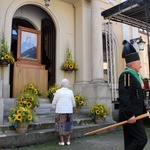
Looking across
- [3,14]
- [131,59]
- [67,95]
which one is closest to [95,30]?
[3,14]

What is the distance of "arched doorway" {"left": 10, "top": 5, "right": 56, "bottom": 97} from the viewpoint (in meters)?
9.18

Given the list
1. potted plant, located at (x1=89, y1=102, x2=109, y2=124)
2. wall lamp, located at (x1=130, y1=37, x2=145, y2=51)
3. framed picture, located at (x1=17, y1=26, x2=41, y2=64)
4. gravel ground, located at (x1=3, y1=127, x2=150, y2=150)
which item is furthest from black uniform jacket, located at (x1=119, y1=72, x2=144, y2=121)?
wall lamp, located at (x1=130, y1=37, x2=145, y2=51)

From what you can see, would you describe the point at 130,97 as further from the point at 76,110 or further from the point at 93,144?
the point at 76,110

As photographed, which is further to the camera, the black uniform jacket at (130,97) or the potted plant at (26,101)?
the potted plant at (26,101)

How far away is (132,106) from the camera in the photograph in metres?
3.38

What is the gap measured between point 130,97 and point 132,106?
130mm

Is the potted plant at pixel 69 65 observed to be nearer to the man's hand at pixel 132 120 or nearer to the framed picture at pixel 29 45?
the framed picture at pixel 29 45

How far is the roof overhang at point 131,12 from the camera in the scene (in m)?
8.16

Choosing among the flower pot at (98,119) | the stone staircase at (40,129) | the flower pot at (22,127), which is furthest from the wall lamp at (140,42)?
the flower pot at (22,127)

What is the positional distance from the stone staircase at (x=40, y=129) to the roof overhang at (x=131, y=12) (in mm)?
3872

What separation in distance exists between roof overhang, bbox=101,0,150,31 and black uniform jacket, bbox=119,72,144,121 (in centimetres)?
507

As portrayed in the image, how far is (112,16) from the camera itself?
358 inches

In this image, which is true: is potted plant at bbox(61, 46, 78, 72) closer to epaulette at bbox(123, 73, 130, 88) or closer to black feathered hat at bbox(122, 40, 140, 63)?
black feathered hat at bbox(122, 40, 140, 63)

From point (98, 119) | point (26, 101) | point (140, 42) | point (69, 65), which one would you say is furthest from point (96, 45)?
point (26, 101)
